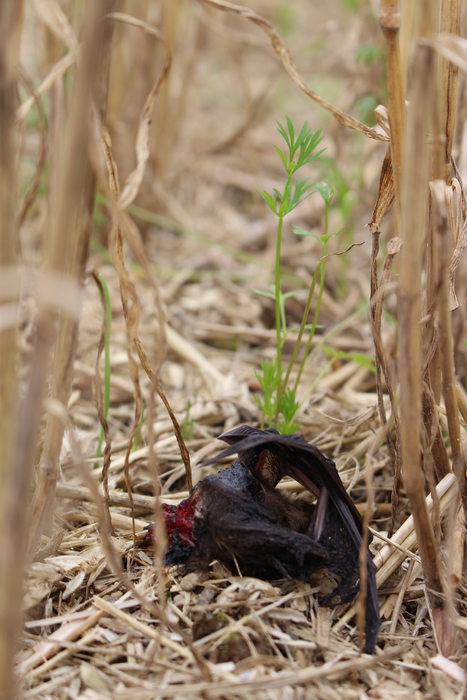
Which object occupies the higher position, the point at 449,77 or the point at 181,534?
the point at 449,77

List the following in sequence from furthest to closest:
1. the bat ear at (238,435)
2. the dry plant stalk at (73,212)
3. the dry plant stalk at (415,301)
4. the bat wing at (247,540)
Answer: the bat ear at (238,435)
the bat wing at (247,540)
the dry plant stalk at (415,301)
the dry plant stalk at (73,212)

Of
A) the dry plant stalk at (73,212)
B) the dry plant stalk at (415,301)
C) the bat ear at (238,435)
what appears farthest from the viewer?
the bat ear at (238,435)

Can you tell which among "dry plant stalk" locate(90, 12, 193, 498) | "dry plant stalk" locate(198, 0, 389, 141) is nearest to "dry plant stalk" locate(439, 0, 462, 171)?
"dry plant stalk" locate(198, 0, 389, 141)

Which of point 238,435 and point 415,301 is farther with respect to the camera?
point 238,435

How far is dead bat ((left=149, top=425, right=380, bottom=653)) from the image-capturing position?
0.89 m

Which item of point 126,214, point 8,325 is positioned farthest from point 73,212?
point 8,325

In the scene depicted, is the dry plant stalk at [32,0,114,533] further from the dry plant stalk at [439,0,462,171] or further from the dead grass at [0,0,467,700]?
the dry plant stalk at [439,0,462,171]

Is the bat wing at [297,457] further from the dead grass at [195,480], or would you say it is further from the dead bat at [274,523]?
the dead grass at [195,480]

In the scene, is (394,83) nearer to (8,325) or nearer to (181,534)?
(8,325)

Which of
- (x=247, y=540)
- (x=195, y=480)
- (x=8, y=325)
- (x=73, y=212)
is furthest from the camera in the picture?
(x=195, y=480)

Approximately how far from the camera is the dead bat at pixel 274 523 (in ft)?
2.91

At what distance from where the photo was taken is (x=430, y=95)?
0.70m

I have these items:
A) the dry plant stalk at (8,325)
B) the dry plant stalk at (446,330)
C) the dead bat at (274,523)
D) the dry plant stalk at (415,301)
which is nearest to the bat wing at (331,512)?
the dead bat at (274,523)

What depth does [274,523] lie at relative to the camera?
36.7 inches
